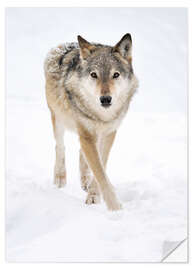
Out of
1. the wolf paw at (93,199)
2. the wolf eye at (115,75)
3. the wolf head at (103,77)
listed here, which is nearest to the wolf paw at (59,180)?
the wolf paw at (93,199)

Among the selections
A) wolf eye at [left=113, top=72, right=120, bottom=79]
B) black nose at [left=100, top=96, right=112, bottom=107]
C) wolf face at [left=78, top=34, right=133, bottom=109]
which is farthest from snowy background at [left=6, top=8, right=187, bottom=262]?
black nose at [left=100, top=96, right=112, bottom=107]

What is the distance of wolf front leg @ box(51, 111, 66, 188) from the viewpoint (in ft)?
12.3

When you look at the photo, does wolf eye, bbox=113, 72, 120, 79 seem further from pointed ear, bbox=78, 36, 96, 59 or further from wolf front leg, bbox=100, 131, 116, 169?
wolf front leg, bbox=100, 131, 116, 169

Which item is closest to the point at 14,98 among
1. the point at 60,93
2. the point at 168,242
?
the point at 60,93

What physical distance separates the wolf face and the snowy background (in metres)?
0.16

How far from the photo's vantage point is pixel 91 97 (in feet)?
11.3

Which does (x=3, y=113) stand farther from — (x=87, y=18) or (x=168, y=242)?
(x=168, y=242)

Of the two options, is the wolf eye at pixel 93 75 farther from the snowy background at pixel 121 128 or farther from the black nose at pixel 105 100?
the snowy background at pixel 121 128

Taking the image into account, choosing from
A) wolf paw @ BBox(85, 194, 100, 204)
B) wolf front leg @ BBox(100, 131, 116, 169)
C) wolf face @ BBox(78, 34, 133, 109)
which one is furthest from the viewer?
wolf front leg @ BBox(100, 131, 116, 169)

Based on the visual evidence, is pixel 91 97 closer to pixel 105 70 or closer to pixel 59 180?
pixel 105 70

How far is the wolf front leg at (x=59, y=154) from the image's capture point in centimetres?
373

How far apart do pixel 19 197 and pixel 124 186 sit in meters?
0.91

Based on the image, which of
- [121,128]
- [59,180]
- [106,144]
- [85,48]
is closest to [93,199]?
[59,180]

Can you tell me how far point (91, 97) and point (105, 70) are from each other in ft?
0.86
